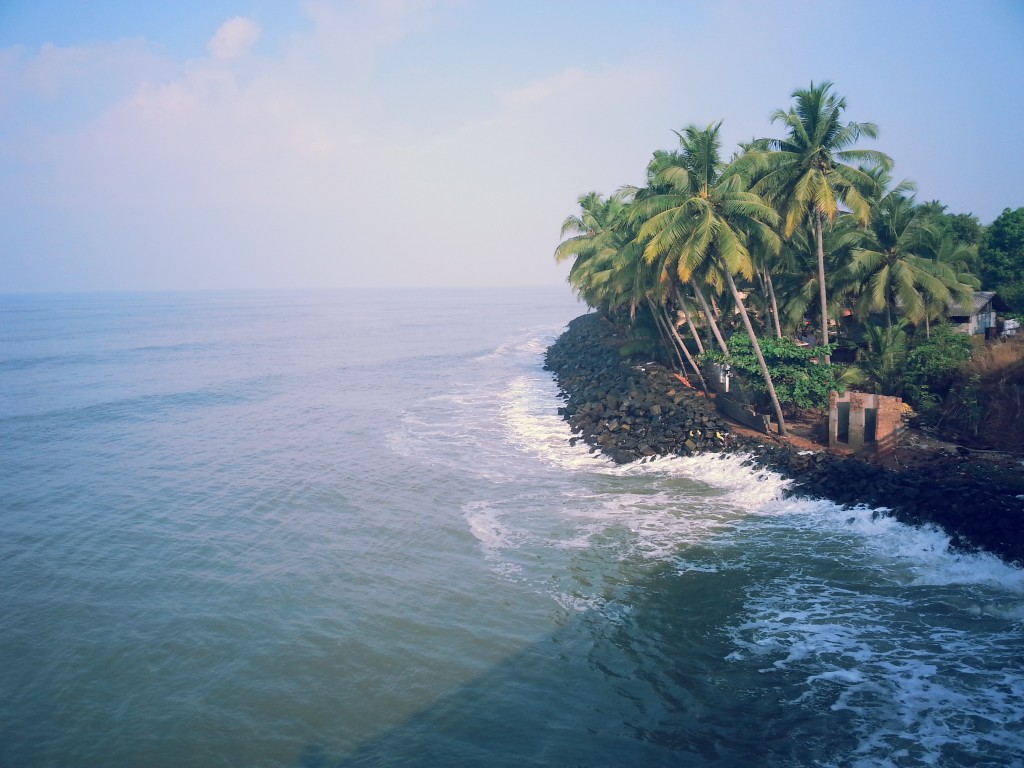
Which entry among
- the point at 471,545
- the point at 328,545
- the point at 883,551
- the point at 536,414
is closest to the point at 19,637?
the point at 328,545

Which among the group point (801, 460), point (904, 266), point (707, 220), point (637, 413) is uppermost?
point (707, 220)

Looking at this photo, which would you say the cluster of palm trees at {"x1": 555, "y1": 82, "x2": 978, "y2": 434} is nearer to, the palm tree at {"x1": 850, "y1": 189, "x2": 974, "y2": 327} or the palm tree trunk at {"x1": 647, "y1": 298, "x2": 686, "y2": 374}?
the palm tree at {"x1": 850, "y1": 189, "x2": 974, "y2": 327}

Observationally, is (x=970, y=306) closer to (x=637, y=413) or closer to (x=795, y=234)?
(x=795, y=234)

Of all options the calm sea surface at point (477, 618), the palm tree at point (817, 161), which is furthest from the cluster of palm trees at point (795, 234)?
the calm sea surface at point (477, 618)

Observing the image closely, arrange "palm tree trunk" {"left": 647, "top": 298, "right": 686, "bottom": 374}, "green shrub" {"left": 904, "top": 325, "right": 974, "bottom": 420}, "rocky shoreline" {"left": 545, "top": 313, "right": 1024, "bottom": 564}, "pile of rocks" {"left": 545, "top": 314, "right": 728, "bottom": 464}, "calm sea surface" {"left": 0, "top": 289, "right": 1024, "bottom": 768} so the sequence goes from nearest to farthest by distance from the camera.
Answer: "calm sea surface" {"left": 0, "top": 289, "right": 1024, "bottom": 768}, "rocky shoreline" {"left": 545, "top": 313, "right": 1024, "bottom": 564}, "green shrub" {"left": 904, "top": 325, "right": 974, "bottom": 420}, "pile of rocks" {"left": 545, "top": 314, "right": 728, "bottom": 464}, "palm tree trunk" {"left": 647, "top": 298, "right": 686, "bottom": 374}

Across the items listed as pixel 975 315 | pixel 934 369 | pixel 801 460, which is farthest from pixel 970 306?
pixel 801 460

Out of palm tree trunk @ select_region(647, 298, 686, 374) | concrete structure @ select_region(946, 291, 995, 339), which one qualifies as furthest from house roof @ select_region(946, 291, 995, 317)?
palm tree trunk @ select_region(647, 298, 686, 374)

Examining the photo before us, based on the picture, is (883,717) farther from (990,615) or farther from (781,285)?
(781,285)
